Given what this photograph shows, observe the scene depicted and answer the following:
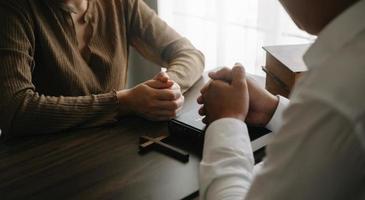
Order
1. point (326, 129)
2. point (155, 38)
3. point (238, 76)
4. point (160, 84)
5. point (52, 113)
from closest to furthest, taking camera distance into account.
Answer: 1. point (326, 129)
2. point (238, 76)
3. point (52, 113)
4. point (160, 84)
5. point (155, 38)

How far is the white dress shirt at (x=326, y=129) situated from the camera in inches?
19.8

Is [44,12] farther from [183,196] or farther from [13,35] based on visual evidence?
[183,196]

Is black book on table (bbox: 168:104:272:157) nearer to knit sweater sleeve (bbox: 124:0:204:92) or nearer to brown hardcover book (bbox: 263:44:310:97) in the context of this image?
brown hardcover book (bbox: 263:44:310:97)

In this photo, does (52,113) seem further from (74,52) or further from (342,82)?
(342,82)

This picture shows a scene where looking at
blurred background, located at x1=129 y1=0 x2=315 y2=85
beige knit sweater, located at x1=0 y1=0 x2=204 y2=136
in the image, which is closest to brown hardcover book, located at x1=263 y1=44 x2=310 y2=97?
beige knit sweater, located at x1=0 y1=0 x2=204 y2=136

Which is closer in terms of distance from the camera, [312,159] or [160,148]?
[312,159]

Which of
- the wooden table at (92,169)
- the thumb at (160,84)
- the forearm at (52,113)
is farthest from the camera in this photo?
the thumb at (160,84)

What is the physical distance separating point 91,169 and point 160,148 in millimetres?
170

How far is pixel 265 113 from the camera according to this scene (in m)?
1.13

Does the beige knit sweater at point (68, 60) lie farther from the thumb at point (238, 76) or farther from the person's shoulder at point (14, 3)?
the thumb at point (238, 76)

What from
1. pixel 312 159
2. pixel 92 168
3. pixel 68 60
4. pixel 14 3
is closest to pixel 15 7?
pixel 14 3

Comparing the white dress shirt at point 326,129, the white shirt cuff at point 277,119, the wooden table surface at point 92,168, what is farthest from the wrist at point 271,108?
the white dress shirt at point 326,129

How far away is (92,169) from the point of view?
991 millimetres

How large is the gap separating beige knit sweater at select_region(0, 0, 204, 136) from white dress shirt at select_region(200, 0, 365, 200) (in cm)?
78
